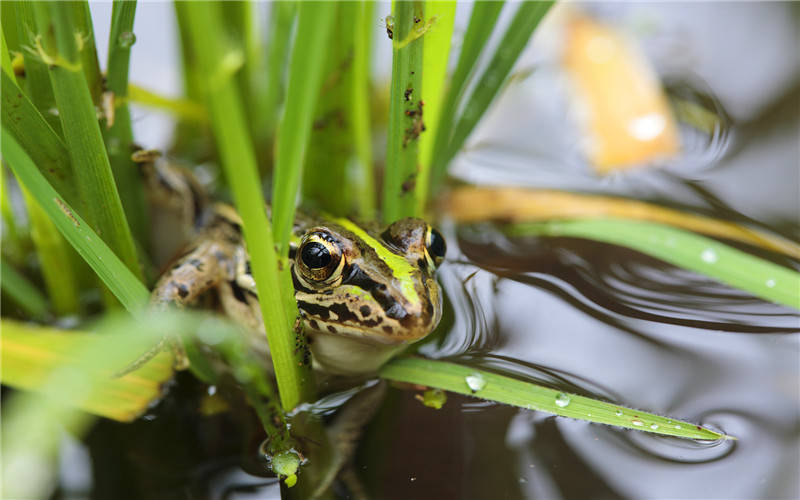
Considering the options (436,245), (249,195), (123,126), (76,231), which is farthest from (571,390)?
(123,126)

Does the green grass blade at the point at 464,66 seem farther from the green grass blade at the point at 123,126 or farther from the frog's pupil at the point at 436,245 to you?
the green grass blade at the point at 123,126

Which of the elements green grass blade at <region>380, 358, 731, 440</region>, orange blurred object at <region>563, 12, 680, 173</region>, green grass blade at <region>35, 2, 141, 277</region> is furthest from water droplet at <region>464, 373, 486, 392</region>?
orange blurred object at <region>563, 12, 680, 173</region>

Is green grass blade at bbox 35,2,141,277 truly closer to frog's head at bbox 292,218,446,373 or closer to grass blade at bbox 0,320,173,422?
grass blade at bbox 0,320,173,422

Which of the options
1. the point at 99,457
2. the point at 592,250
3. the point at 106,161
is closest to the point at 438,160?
the point at 592,250

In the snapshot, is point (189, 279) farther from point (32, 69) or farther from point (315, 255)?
point (32, 69)

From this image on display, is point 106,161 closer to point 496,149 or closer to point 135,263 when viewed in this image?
point 135,263
